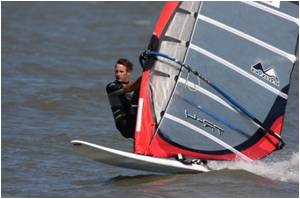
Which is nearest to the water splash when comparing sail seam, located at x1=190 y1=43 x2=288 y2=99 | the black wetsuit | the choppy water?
the choppy water

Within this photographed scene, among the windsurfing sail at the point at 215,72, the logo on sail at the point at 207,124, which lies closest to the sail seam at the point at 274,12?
the windsurfing sail at the point at 215,72

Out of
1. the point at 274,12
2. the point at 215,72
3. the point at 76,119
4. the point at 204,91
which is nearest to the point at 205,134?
the point at 204,91

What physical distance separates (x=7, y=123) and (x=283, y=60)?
3.66 metres

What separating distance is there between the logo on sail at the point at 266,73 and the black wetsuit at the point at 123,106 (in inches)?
39.0

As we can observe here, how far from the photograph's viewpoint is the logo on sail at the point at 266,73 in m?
7.30

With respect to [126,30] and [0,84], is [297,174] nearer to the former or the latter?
[0,84]

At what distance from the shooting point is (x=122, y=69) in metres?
6.95

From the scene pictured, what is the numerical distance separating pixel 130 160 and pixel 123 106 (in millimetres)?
459

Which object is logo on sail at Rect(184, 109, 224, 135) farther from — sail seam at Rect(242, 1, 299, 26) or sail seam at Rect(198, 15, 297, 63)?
sail seam at Rect(242, 1, 299, 26)

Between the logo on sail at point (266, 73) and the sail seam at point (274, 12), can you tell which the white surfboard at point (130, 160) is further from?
the sail seam at point (274, 12)

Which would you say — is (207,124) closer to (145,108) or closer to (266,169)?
(145,108)

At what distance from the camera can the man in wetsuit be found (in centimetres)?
696

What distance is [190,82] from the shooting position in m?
7.25

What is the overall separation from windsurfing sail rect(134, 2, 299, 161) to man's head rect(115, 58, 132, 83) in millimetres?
242
